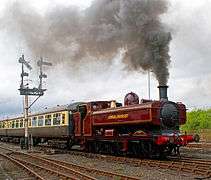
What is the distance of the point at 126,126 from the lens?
18141 mm

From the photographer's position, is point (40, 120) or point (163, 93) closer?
point (163, 93)

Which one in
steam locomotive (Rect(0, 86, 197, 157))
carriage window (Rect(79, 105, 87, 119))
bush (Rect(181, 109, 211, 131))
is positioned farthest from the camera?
bush (Rect(181, 109, 211, 131))

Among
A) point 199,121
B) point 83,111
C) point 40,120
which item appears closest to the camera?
point 83,111

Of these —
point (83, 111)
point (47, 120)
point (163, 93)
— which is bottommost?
point (47, 120)

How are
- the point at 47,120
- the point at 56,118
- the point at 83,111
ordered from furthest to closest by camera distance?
1. the point at 47,120
2. the point at 56,118
3. the point at 83,111

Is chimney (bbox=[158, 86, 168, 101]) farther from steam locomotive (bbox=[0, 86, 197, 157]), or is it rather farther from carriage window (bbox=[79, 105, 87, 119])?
carriage window (bbox=[79, 105, 87, 119])

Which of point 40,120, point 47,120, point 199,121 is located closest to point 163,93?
point 47,120

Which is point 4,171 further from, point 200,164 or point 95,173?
point 200,164

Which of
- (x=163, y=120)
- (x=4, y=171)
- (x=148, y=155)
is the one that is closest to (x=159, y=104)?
→ (x=163, y=120)

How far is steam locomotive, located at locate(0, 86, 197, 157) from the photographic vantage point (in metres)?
16.1

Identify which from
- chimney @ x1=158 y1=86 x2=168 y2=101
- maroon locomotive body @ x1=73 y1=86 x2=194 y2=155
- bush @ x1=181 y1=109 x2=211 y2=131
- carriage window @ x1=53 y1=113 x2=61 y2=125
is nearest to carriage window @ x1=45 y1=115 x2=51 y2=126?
carriage window @ x1=53 y1=113 x2=61 y2=125

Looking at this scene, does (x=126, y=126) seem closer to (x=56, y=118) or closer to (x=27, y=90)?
(x=56, y=118)

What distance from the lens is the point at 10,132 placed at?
40.0m

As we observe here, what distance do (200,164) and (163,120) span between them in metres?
2.90
